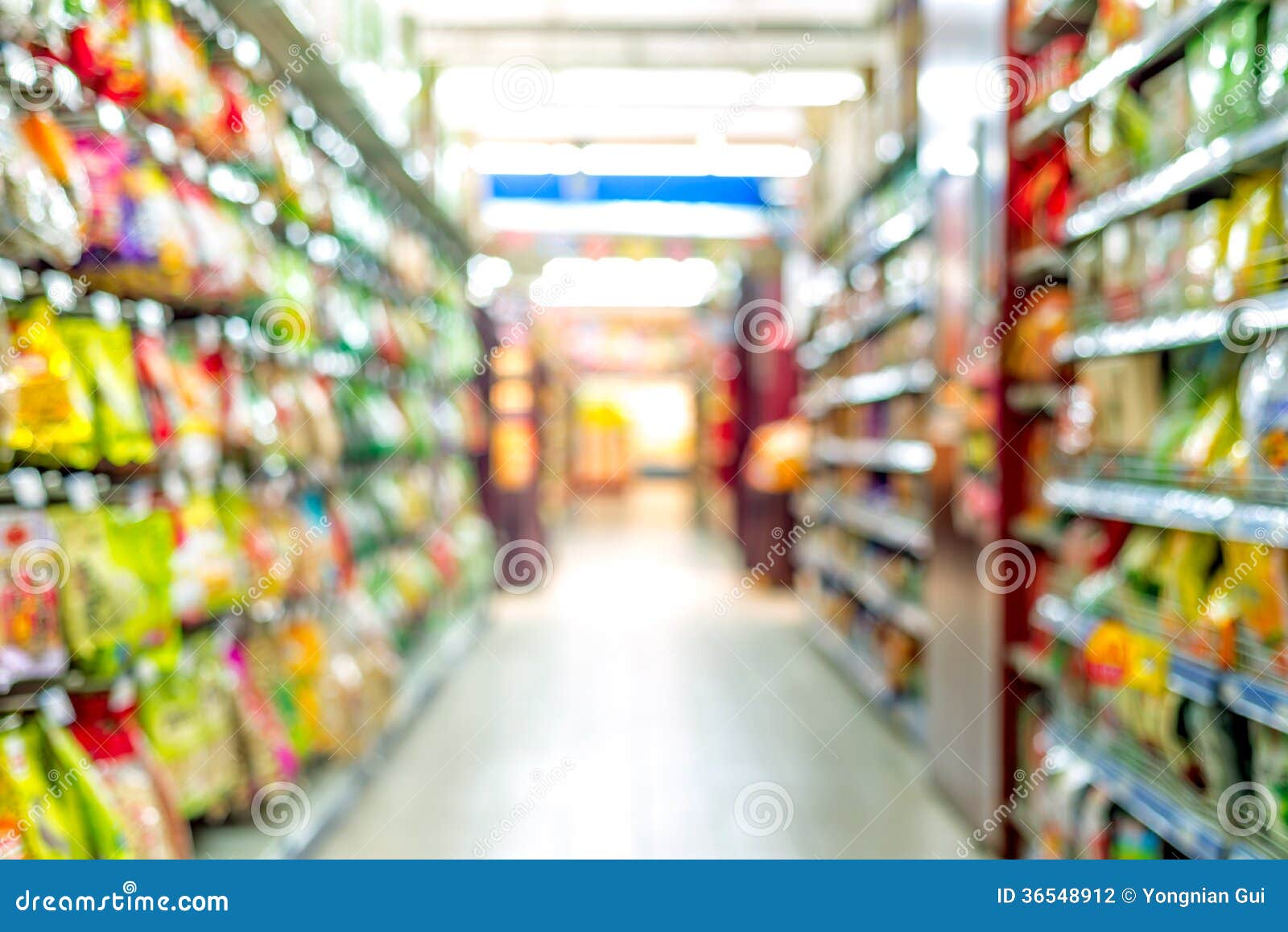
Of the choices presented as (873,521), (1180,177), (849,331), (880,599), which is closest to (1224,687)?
(1180,177)

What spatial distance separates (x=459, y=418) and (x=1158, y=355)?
5015mm

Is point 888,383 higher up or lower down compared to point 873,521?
higher up

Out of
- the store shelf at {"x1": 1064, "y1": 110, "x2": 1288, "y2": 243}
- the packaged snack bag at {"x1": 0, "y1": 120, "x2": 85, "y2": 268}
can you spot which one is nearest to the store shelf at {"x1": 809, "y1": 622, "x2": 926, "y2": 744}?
the store shelf at {"x1": 1064, "y1": 110, "x2": 1288, "y2": 243}

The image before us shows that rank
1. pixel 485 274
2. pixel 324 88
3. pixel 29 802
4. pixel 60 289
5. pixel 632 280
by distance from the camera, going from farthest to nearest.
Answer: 1. pixel 632 280
2. pixel 485 274
3. pixel 324 88
4. pixel 60 289
5. pixel 29 802

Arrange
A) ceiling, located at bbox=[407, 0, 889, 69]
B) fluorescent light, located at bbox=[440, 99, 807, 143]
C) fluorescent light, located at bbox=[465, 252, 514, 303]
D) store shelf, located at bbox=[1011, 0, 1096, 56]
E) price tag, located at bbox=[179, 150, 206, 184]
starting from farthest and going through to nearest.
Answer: fluorescent light, located at bbox=[440, 99, 807, 143] → fluorescent light, located at bbox=[465, 252, 514, 303] → ceiling, located at bbox=[407, 0, 889, 69] → store shelf, located at bbox=[1011, 0, 1096, 56] → price tag, located at bbox=[179, 150, 206, 184]

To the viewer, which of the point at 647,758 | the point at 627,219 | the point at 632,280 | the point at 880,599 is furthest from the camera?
the point at 632,280

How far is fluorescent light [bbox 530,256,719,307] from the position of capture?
558 inches

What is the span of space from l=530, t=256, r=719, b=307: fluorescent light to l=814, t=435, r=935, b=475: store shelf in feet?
16.8

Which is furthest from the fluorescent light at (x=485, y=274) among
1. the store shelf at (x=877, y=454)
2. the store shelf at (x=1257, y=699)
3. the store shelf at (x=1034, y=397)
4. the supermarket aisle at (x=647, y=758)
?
the store shelf at (x=1257, y=699)

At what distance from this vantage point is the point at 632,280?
16.5m

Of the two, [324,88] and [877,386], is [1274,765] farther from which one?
[877,386]

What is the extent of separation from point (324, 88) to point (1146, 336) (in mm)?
2905

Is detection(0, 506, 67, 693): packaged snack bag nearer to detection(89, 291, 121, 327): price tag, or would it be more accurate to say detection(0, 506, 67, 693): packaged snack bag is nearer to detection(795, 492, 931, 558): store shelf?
detection(89, 291, 121, 327): price tag

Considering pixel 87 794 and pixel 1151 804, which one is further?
pixel 1151 804
